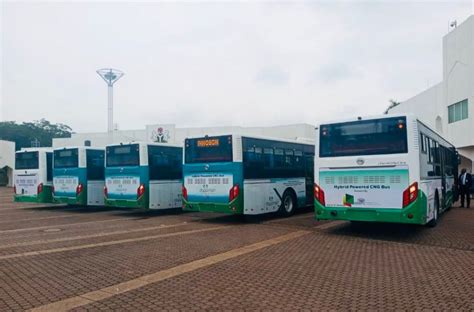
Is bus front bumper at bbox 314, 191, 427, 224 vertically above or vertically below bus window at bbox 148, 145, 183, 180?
below

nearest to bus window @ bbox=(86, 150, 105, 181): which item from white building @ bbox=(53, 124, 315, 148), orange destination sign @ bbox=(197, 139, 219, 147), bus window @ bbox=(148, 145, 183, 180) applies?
bus window @ bbox=(148, 145, 183, 180)

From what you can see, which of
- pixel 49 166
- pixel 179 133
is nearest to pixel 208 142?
pixel 49 166

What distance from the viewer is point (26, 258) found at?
8.56 metres

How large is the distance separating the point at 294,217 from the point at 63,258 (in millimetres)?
9266

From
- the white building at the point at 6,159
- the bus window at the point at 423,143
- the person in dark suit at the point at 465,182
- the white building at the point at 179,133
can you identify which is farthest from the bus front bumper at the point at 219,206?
the white building at the point at 6,159

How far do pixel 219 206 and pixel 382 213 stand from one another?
213 inches

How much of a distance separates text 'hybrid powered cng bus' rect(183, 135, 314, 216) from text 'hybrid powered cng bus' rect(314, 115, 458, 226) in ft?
9.50

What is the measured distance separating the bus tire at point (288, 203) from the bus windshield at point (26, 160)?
1252cm

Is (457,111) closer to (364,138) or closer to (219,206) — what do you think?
(364,138)

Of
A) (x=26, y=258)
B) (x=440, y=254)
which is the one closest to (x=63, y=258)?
(x=26, y=258)

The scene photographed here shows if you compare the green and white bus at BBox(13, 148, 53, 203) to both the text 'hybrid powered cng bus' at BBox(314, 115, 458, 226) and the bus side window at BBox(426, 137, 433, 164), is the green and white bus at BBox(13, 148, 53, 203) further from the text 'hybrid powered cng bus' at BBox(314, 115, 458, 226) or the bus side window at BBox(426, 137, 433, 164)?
the bus side window at BBox(426, 137, 433, 164)

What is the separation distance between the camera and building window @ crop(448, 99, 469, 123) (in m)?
28.1

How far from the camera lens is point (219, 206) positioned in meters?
13.8

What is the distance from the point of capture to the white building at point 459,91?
27.0m
